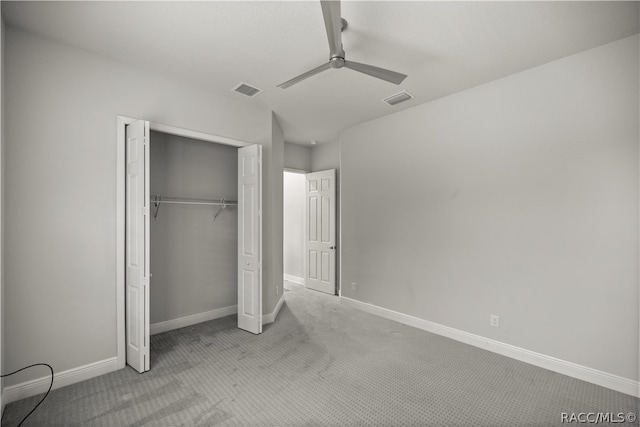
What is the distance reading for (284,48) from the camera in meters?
2.55

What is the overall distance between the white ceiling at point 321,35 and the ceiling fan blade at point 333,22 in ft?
0.98

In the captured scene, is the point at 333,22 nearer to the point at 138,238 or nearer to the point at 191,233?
the point at 138,238

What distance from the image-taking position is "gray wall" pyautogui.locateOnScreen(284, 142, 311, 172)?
221 inches

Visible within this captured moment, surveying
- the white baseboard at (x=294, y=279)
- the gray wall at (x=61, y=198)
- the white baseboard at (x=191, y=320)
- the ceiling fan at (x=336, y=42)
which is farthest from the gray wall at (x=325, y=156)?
the gray wall at (x=61, y=198)

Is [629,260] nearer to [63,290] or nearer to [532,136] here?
[532,136]

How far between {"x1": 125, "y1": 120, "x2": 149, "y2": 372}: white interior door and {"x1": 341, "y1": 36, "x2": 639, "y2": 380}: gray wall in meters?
2.93

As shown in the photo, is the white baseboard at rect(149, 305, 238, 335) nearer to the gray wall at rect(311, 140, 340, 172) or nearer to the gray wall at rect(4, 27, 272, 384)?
the gray wall at rect(4, 27, 272, 384)

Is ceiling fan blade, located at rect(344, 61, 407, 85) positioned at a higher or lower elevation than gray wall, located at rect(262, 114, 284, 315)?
higher

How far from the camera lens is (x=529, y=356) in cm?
290

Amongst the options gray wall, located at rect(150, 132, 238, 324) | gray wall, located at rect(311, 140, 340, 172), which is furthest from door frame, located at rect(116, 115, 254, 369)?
gray wall, located at rect(311, 140, 340, 172)

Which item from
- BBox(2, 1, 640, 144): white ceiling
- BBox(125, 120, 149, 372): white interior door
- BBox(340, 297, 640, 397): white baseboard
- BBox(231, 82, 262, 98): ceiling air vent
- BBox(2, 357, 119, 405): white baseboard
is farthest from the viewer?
BBox(231, 82, 262, 98): ceiling air vent

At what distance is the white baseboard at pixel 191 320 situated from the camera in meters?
3.58

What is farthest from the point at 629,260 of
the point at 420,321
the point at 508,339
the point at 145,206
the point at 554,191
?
the point at 145,206

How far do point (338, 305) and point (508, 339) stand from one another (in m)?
2.37
